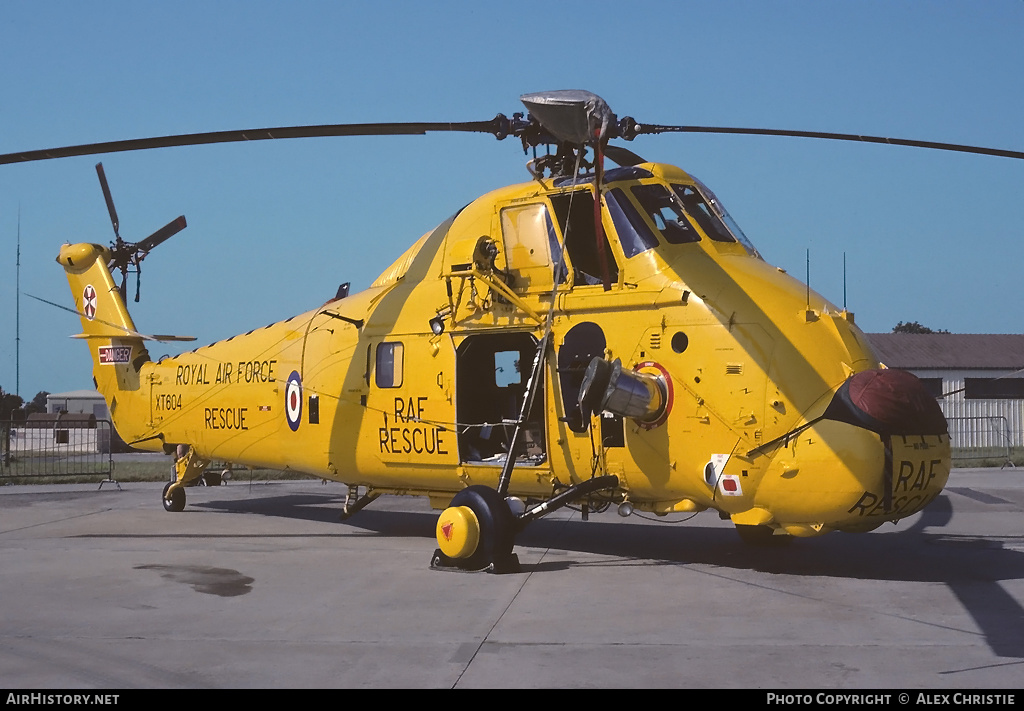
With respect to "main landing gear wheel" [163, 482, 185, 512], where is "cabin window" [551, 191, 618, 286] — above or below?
above

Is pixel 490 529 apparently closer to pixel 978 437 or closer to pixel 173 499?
pixel 173 499

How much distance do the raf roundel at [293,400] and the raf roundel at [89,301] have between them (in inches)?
238

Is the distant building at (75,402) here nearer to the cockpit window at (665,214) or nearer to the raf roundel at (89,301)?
the raf roundel at (89,301)

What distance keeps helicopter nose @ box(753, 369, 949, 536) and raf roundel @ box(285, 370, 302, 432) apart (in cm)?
674

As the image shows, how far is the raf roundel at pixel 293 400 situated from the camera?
1355cm

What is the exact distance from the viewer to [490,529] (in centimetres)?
995

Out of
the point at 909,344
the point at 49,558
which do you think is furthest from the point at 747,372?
the point at 909,344

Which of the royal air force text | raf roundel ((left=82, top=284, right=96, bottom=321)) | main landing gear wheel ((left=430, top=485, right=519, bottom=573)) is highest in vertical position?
raf roundel ((left=82, top=284, right=96, bottom=321))

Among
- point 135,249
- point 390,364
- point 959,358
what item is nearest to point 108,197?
point 135,249

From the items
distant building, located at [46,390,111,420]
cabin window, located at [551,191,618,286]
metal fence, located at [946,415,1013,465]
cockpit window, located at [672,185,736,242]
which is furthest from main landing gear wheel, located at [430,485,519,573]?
distant building, located at [46,390,111,420]

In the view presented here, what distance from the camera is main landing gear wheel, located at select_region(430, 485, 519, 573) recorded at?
9969 mm

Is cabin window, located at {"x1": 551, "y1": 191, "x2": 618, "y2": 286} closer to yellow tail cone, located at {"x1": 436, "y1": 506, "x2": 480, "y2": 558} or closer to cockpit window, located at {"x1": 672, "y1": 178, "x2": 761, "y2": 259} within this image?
cockpit window, located at {"x1": 672, "y1": 178, "x2": 761, "y2": 259}

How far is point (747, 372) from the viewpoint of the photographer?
940 cm
